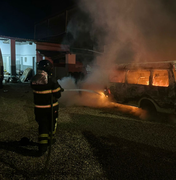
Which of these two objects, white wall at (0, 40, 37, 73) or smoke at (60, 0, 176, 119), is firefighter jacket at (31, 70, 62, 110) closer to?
smoke at (60, 0, 176, 119)

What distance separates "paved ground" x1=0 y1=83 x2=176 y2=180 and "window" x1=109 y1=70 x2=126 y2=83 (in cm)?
168

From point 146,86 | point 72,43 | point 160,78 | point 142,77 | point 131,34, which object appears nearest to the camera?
point 146,86

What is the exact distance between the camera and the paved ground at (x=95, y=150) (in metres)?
2.63

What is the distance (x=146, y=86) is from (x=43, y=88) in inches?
141

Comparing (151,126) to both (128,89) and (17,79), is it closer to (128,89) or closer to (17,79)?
(128,89)

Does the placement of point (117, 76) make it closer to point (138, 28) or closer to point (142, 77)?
point (142, 77)

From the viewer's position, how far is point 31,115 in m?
5.78

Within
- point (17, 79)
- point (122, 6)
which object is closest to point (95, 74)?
point (122, 6)

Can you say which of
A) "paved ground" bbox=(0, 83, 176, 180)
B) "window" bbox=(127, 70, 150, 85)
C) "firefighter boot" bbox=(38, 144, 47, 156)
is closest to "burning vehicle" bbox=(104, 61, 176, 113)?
"window" bbox=(127, 70, 150, 85)

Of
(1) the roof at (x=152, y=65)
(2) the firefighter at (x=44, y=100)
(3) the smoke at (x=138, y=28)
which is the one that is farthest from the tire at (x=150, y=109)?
(3) the smoke at (x=138, y=28)

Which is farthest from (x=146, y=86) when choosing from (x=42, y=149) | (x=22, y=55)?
(x=22, y=55)

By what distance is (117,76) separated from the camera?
6.77m

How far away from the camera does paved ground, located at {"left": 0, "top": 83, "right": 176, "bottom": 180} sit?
8.63 ft

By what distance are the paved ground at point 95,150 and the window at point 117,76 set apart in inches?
66.3
